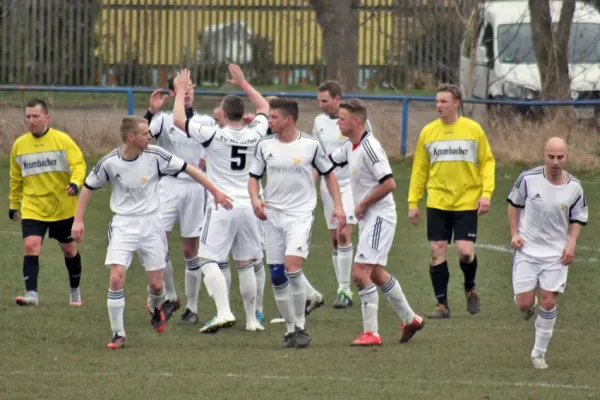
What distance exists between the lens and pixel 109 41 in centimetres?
3394

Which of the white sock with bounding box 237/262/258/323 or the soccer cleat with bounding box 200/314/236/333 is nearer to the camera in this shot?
the soccer cleat with bounding box 200/314/236/333

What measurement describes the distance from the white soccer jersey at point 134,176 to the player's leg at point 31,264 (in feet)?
7.23

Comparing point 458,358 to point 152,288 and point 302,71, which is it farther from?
point 302,71

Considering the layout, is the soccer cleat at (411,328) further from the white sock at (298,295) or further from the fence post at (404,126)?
the fence post at (404,126)

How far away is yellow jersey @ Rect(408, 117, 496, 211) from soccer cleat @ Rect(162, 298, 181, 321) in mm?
2309

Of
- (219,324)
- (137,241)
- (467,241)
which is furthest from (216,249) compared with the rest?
(467,241)

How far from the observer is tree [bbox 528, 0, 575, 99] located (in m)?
25.2

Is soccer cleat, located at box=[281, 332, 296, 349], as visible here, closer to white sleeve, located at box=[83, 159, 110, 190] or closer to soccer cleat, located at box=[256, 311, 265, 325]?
soccer cleat, located at box=[256, 311, 265, 325]

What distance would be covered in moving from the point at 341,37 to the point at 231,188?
59.0ft

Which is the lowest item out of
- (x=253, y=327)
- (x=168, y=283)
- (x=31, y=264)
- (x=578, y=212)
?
(x=253, y=327)

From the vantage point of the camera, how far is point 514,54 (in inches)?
1054

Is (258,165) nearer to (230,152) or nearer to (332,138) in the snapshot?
(230,152)

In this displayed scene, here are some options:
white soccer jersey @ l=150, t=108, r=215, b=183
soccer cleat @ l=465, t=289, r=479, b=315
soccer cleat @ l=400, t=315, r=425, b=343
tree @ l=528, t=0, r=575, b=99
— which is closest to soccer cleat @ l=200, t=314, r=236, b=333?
soccer cleat @ l=400, t=315, r=425, b=343

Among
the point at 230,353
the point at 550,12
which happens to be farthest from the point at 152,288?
the point at 550,12
